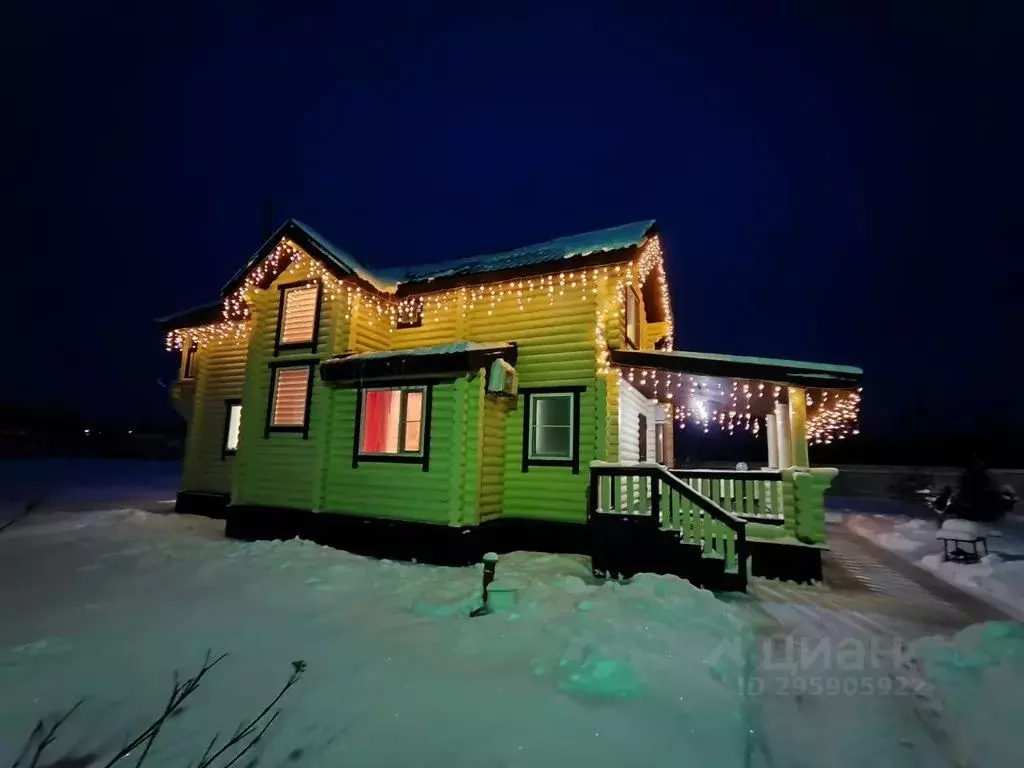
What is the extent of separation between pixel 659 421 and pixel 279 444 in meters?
11.3

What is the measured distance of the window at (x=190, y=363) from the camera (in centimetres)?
1738

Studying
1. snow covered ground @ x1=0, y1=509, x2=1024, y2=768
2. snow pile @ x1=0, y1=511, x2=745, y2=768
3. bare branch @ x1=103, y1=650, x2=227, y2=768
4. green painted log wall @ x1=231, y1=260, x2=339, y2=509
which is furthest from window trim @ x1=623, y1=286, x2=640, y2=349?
bare branch @ x1=103, y1=650, x2=227, y2=768

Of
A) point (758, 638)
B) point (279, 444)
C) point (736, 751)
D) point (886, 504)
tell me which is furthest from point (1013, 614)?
point (886, 504)

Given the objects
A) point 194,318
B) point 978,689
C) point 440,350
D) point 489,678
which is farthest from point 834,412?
point 194,318

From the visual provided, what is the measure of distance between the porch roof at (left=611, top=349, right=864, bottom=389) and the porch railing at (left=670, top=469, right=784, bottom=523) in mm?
1834

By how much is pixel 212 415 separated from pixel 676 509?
14573mm

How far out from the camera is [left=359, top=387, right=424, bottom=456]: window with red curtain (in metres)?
10.7

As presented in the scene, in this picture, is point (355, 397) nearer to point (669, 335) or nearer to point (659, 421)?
point (659, 421)

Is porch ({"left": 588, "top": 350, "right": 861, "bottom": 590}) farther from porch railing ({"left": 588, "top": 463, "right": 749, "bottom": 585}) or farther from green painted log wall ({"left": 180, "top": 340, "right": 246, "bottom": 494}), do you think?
green painted log wall ({"left": 180, "top": 340, "right": 246, "bottom": 494})

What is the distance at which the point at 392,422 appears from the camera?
11508 mm

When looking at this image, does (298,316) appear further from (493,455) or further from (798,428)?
(798,428)

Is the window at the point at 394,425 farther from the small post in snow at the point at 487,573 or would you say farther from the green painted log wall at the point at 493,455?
the small post in snow at the point at 487,573

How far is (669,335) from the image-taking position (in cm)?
1661

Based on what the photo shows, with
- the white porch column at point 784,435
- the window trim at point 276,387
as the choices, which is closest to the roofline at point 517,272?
the window trim at point 276,387
